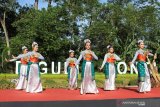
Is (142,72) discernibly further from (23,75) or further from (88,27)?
(88,27)

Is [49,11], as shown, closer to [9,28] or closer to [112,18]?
[112,18]

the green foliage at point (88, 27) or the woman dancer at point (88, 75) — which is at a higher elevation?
the green foliage at point (88, 27)

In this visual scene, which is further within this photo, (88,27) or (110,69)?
(88,27)

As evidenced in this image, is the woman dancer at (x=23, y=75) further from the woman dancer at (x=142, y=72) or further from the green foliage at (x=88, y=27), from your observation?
the green foliage at (x=88, y=27)

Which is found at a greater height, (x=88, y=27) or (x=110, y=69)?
(x=88, y=27)

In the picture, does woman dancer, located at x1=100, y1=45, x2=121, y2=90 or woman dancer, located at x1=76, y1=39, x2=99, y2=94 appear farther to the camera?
woman dancer, located at x1=100, y1=45, x2=121, y2=90

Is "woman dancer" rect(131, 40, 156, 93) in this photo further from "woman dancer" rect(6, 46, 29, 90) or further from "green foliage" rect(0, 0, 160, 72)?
"green foliage" rect(0, 0, 160, 72)

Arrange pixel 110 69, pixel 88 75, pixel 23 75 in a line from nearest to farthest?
pixel 88 75
pixel 110 69
pixel 23 75

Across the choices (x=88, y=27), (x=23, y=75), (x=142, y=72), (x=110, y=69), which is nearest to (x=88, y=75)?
(x=110, y=69)

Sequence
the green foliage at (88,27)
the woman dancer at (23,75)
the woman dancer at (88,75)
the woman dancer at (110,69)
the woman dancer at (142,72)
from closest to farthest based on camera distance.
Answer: the woman dancer at (88,75) → the woman dancer at (142,72) → the woman dancer at (110,69) → the woman dancer at (23,75) → the green foliage at (88,27)

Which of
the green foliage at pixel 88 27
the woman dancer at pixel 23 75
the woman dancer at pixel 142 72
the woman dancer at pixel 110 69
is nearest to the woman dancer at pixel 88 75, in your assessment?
the woman dancer at pixel 110 69

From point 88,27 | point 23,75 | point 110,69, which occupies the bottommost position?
point 23,75

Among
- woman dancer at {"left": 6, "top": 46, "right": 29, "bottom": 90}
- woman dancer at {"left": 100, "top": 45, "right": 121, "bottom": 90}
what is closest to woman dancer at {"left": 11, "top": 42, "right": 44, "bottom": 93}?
woman dancer at {"left": 6, "top": 46, "right": 29, "bottom": 90}

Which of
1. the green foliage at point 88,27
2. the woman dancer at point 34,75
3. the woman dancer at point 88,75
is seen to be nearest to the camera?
the woman dancer at point 88,75
